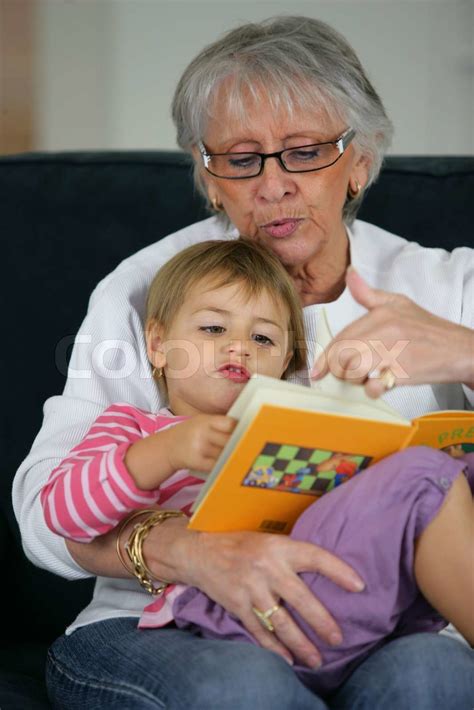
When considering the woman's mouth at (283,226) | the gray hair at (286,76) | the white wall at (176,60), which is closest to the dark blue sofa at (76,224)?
the gray hair at (286,76)

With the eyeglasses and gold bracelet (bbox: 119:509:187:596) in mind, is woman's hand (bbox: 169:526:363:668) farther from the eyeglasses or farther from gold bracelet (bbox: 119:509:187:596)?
the eyeglasses

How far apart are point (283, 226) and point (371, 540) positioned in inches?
28.0

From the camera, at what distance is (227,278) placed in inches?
65.6

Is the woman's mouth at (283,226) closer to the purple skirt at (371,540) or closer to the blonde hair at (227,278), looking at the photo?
the blonde hair at (227,278)

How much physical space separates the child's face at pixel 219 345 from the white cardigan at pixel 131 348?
0.38ft

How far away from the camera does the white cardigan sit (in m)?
1.63

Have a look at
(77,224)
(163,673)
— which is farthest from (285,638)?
(77,224)

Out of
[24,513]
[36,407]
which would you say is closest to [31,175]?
[36,407]

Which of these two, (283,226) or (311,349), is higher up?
(283,226)

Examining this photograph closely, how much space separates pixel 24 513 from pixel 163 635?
0.38 metres

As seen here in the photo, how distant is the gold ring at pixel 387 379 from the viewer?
4.19 ft

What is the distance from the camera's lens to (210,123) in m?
1.85

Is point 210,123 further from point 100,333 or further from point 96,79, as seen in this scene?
point 96,79

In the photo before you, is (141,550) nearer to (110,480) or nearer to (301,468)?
(110,480)
